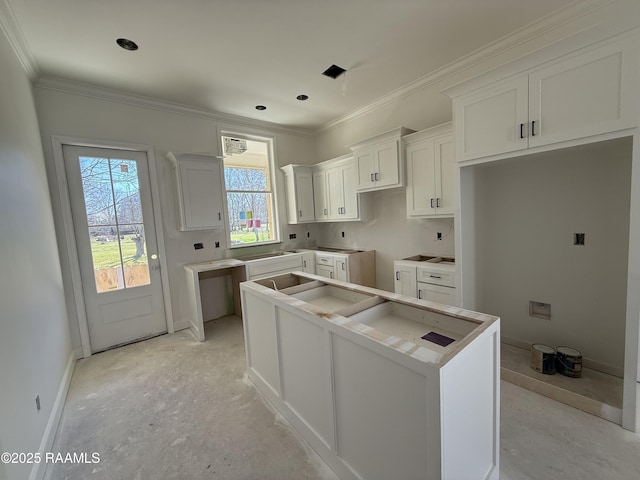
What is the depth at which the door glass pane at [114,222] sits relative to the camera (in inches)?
118

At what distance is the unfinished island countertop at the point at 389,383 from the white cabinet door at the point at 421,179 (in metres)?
1.62

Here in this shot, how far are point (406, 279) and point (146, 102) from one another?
3.83 meters

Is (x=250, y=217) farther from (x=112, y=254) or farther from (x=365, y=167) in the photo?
(x=365, y=167)

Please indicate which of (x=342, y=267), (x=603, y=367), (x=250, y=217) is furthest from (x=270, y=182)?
(x=603, y=367)

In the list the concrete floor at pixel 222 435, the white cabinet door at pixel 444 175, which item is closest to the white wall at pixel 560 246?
the white cabinet door at pixel 444 175

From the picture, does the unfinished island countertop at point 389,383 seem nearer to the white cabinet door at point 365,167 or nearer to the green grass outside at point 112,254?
the white cabinet door at point 365,167

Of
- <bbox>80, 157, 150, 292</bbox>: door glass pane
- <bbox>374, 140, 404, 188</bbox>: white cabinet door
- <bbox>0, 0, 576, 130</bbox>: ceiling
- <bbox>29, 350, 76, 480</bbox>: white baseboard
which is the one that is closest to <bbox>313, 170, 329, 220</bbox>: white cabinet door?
<bbox>374, 140, 404, 188</bbox>: white cabinet door

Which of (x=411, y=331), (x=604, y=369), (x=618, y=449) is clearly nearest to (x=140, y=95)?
(x=411, y=331)

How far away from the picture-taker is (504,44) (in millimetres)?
2453

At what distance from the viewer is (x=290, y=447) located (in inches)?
64.8

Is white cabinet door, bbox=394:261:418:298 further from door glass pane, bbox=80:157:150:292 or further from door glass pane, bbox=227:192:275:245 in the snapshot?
door glass pane, bbox=80:157:150:292

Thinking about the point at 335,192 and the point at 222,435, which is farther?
the point at 335,192

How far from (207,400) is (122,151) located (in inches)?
117

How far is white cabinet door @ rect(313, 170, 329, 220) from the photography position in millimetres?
4355
